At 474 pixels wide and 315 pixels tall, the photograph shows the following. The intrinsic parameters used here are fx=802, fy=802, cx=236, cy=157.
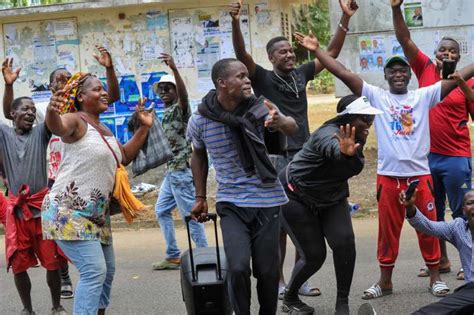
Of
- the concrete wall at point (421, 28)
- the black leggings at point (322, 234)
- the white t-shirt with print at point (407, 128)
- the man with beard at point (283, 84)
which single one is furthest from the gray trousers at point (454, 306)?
the concrete wall at point (421, 28)

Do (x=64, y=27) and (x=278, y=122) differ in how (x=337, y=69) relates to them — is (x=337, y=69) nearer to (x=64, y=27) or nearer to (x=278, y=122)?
(x=278, y=122)

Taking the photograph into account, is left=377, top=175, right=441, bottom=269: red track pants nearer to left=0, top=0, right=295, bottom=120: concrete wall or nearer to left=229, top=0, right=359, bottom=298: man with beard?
left=229, top=0, right=359, bottom=298: man with beard

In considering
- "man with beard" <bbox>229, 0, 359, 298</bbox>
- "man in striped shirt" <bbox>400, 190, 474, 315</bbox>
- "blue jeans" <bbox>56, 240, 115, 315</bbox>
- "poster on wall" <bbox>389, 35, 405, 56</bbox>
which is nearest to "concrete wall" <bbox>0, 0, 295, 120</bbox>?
"poster on wall" <bbox>389, 35, 405, 56</bbox>

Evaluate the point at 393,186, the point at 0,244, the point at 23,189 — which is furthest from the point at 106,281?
the point at 0,244

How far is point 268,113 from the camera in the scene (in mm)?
4984

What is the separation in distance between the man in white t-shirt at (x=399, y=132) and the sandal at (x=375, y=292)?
15.8 inches

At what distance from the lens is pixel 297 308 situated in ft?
19.6

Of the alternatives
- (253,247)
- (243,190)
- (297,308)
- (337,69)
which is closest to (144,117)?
(243,190)

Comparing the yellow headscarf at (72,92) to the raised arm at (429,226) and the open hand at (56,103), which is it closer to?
the open hand at (56,103)

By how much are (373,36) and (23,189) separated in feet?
22.0

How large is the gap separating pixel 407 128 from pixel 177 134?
7.93 ft

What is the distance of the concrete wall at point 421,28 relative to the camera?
11031 millimetres

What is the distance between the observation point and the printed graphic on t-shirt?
19.8ft

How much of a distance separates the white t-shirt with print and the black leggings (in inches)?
26.6
